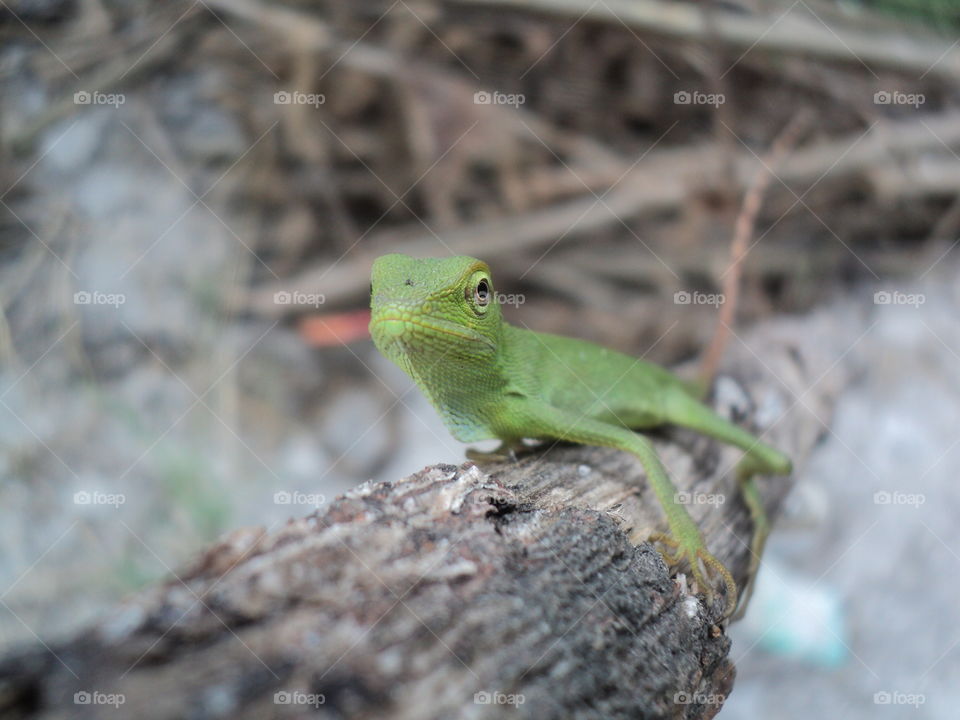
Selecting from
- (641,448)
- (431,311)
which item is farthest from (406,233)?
(641,448)

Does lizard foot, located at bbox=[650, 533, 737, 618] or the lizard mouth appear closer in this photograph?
lizard foot, located at bbox=[650, 533, 737, 618]

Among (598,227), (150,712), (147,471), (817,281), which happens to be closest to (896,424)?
Answer: (817,281)

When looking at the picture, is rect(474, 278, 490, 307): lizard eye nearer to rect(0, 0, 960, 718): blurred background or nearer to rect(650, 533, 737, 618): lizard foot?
rect(650, 533, 737, 618): lizard foot

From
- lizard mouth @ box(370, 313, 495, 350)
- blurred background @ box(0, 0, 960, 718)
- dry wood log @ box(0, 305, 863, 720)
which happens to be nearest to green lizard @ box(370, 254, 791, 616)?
lizard mouth @ box(370, 313, 495, 350)

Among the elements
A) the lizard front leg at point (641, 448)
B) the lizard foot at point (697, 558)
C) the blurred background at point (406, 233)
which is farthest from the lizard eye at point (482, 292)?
the blurred background at point (406, 233)

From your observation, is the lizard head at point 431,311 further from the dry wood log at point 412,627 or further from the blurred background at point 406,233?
the blurred background at point 406,233

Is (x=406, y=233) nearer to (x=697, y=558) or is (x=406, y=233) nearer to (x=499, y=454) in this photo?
(x=499, y=454)
